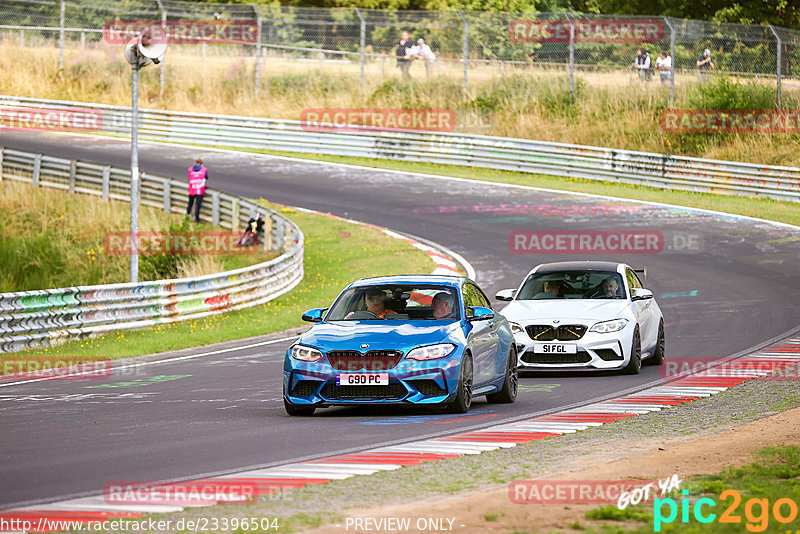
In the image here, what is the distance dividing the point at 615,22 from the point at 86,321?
24.1 meters

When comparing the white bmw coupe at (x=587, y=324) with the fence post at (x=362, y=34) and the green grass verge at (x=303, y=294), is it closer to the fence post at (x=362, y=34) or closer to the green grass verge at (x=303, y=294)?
the green grass verge at (x=303, y=294)

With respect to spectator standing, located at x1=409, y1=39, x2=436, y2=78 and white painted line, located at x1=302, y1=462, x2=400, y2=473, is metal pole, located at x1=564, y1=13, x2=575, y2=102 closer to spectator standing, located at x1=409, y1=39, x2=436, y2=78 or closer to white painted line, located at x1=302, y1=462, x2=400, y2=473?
spectator standing, located at x1=409, y1=39, x2=436, y2=78

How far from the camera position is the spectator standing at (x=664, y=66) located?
39375 millimetres

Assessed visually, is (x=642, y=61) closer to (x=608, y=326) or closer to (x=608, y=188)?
(x=608, y=188)

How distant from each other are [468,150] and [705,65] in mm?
8137

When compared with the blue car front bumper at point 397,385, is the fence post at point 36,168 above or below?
below

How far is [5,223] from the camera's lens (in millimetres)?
36656

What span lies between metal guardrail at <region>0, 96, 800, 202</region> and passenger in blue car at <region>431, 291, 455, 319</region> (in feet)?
79.2

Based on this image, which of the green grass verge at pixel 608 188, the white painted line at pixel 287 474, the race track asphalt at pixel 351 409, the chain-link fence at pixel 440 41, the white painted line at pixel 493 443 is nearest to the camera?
the white painted line at pixel 287 474

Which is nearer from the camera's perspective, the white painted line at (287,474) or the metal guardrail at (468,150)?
the white painted line at (287,474)

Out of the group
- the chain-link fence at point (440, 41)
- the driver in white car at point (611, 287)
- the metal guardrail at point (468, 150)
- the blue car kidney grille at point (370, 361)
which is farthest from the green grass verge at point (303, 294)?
the chain-link fence at point (440, 41)

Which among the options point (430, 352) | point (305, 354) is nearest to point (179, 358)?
point (305, 354)

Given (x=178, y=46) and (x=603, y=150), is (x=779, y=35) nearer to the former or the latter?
(x=603, y=150)

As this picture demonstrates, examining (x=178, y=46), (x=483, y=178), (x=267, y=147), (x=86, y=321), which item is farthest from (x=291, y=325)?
(x=178, y=46)
